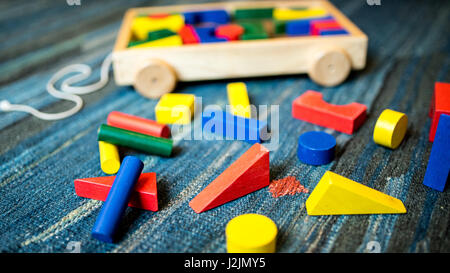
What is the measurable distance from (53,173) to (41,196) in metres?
0.08

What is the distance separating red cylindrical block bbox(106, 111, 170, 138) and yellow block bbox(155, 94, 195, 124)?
2.0 inches

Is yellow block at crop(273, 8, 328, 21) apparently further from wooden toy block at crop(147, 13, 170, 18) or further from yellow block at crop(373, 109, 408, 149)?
yellow block at crop(373, 109, 408, 149)

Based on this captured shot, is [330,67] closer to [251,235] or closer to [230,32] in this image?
[230,32]

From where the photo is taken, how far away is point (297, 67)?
125 cm

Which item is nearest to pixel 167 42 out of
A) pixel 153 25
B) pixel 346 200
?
pixel 153 25

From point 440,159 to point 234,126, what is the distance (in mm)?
447

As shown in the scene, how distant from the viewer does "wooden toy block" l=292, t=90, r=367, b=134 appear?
3.33 ft

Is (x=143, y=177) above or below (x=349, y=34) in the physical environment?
below

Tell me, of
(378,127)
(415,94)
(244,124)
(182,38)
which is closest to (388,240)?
(378,127)

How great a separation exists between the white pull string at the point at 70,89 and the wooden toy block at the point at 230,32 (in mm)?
405

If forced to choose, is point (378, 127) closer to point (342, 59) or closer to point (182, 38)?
point (342, 59)

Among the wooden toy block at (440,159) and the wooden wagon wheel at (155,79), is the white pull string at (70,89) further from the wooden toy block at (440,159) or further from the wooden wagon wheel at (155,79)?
the wooden toy block at (440,159)

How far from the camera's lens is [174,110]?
1.08m
